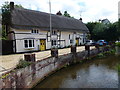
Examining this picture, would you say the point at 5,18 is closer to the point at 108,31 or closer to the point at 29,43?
the point at 29,43

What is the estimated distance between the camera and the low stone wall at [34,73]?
213 inches

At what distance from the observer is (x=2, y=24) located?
1741cm

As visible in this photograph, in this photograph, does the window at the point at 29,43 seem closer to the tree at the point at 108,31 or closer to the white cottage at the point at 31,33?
the white cottage at the point at 31,33

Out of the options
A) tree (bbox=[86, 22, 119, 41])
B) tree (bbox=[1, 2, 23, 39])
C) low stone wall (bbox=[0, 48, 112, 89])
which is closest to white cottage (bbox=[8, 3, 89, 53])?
tree (bbox=[1, 2, 23, 39])

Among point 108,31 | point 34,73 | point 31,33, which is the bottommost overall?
point 34,73

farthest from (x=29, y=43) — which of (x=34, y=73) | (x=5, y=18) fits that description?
(x=34, y=73)

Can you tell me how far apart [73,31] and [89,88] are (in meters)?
19.7

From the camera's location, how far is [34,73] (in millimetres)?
8000

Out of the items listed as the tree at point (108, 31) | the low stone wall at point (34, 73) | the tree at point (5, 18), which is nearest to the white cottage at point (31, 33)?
the tree at point (5, 18)

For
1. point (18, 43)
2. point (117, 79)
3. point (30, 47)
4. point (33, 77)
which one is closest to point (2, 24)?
point (18, 43)

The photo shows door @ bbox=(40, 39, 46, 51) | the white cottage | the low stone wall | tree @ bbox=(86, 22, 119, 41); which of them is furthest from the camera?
tree @ bbox=(86, 22, 119, 41)

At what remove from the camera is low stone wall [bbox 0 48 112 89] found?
17.8ft

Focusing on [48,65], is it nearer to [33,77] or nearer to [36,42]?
[33,77]

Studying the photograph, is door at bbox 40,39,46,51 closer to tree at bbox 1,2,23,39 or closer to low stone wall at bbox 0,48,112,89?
tree at bbox 1,2,23,39
